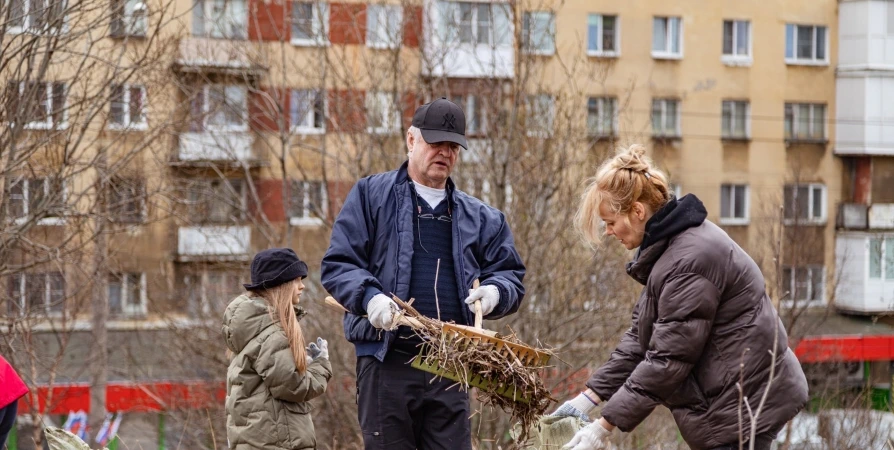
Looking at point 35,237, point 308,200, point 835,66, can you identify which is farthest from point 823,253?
point 35,237

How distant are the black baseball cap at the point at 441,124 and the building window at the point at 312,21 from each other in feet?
39.2

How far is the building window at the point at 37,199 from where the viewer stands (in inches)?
409

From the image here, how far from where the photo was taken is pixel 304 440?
16.9 feet

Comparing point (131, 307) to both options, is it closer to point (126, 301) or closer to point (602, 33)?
point (126, 301)

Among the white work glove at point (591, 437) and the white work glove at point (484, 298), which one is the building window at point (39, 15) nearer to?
the white work glove at point (484, 298)

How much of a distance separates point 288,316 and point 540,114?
10.2 m

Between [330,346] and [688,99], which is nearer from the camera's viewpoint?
[330,346]

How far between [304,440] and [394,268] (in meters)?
1.19

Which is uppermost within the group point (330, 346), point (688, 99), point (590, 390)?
point (688, 99)

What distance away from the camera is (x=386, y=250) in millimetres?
4488

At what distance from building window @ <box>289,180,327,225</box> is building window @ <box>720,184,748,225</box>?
1537cm

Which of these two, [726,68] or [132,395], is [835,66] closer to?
[726,68]

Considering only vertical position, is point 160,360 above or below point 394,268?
below

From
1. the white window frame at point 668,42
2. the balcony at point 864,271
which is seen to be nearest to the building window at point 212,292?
the white window frame at point 668,42
